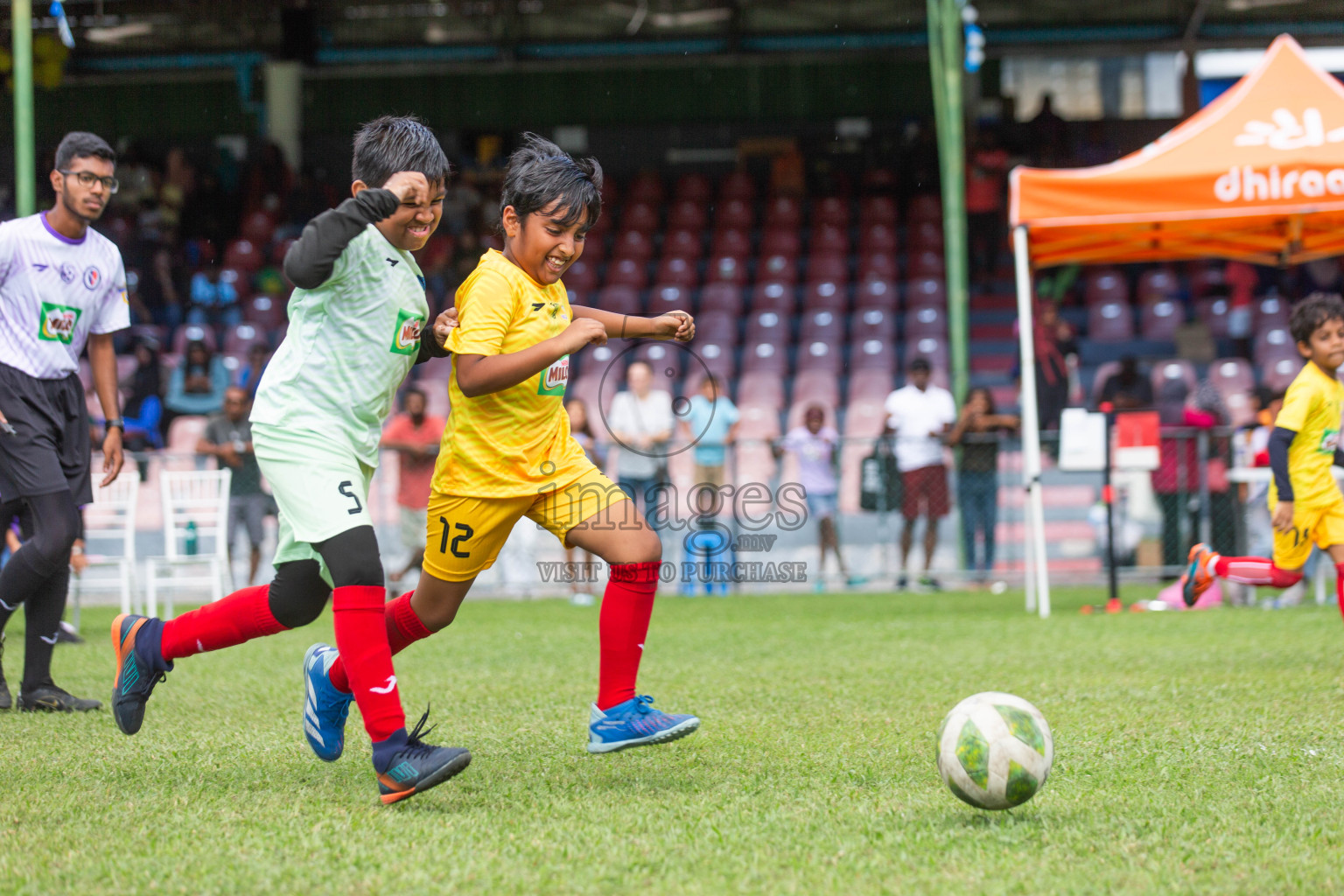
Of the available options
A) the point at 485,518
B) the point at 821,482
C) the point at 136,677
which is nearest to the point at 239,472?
the point at 821,482

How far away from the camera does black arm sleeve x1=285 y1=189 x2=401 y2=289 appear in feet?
10.8

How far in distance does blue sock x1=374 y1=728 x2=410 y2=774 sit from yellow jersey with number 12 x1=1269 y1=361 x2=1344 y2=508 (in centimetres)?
441

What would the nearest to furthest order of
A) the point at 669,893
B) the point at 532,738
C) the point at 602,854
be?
the point at 669,893 < the point at 602,854 < the point at 532,738

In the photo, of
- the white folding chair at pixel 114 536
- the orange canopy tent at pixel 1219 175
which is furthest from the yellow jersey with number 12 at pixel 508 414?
the orange canopy tent at pixel 1219 175

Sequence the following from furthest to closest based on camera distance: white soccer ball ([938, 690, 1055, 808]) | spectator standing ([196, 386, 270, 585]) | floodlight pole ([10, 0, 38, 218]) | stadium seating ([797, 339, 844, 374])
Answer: stadium seating ([797, 339, 844, 374]), spectator standing ([196, 386, 270, 585]), floodlight pole ([10, 0, 38, 218]), white soccer ball ([938, 690, 1055, 808])

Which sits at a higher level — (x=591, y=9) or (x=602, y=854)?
(x=591, y=9)

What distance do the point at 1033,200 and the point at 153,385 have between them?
29.1 ft

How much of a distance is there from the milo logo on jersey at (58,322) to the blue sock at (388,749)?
2.71 metres

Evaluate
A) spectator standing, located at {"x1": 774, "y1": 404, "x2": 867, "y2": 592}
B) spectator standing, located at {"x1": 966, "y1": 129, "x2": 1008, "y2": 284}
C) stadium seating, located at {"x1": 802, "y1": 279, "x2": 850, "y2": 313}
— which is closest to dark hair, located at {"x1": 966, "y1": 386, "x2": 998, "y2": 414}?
spectator standing, located at {"x1": 774, "y1": 404, "x2": 867, "y2": 592}

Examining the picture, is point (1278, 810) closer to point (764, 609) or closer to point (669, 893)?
point (669, 893)

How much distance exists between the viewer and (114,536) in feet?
35.9

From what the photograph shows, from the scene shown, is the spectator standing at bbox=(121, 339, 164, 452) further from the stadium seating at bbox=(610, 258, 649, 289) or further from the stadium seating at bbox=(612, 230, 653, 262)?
the stadium seating at bbox=(612, 230, 653, 262)

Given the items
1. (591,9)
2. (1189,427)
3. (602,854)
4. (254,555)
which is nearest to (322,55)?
(591,9)

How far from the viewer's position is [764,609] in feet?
32.9
